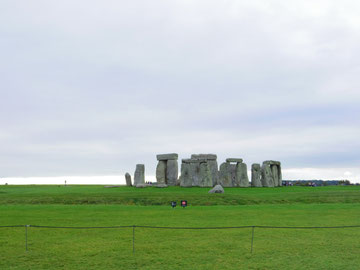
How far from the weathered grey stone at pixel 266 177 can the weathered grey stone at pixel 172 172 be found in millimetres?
10345

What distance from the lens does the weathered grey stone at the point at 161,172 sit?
44.1m

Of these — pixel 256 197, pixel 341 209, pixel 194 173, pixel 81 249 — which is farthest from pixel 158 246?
pixel 194 173

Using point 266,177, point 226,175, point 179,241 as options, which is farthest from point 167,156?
point 179,241

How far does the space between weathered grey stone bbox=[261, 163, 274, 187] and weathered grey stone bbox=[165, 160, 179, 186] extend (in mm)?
10345

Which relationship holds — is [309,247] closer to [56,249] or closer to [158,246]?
[158,246]

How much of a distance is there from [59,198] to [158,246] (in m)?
18.0

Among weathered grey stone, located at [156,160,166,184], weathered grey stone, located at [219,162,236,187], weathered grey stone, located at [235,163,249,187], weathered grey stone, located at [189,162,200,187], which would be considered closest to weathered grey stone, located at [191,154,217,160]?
weathered grey stone, located at [189,162,200,187]

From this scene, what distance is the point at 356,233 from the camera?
1487 centimetres

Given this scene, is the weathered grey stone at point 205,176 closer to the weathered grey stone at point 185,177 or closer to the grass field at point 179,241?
the weathered grey stone at point 185,177

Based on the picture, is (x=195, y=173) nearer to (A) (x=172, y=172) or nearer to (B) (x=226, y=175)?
(A) (x=172, y=172)

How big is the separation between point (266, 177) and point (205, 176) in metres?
8.71

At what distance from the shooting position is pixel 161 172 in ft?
145

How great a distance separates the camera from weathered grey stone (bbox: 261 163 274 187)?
45.2 metres

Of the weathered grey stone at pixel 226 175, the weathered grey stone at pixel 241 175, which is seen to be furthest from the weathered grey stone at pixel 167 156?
the weathered grey stone at pixel 241 175
